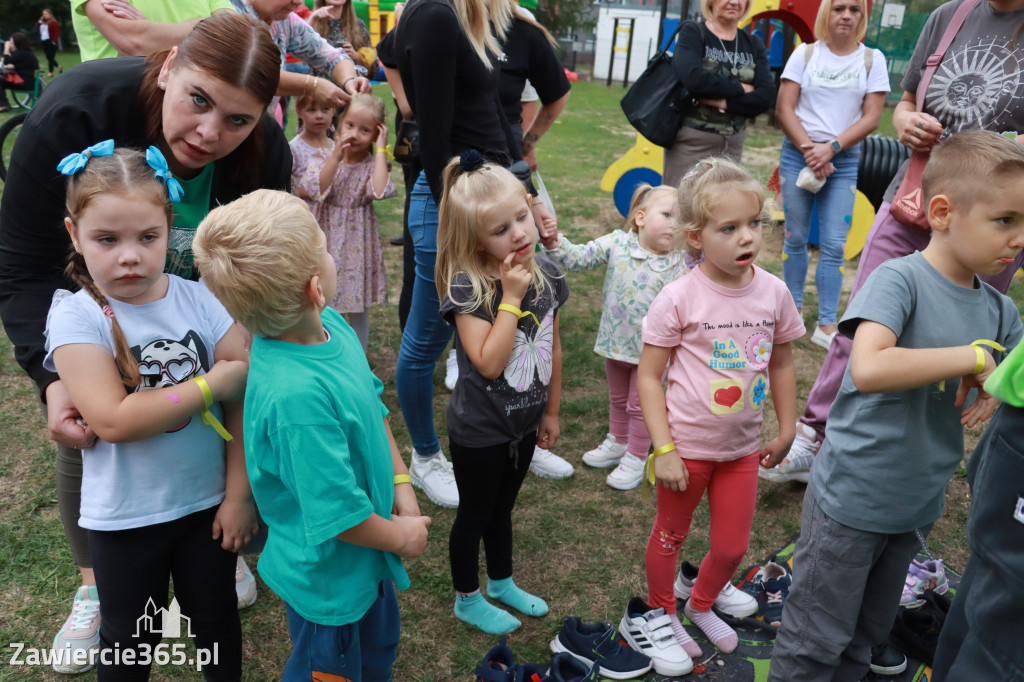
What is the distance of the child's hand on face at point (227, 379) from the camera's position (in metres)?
1.78


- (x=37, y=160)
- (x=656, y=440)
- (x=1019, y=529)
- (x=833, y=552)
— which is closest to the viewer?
(x=1019, y=529)

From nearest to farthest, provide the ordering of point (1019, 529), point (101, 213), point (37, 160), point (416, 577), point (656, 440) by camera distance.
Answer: point (1019, 529) → point (101, 213) → point (37, 160) → point (656, 440) → point (416, 577)

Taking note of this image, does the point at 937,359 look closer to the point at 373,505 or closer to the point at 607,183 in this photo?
the point at 373,505

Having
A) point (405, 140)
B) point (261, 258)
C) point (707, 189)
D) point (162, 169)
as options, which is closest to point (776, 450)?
point (707, 189)

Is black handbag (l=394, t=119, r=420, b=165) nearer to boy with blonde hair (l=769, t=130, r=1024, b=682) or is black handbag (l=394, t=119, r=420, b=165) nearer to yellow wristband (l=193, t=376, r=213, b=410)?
yellow wristband (l=193, t=376, r=213, b=410)

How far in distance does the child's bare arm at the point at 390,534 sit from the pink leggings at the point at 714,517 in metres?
0.89

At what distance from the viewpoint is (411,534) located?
1739 mm

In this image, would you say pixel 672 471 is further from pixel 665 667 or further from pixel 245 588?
pixel 245 588

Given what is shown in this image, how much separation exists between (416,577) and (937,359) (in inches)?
74.1

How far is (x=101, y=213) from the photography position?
1662mm

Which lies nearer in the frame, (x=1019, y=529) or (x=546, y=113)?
(x=1019, y=529)

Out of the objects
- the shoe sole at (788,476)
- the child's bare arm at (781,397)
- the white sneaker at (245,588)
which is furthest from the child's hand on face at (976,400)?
the white sneaker at (245,588)

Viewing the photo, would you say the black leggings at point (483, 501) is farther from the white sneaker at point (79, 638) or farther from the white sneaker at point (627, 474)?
the white sneaker at point (79, 638)

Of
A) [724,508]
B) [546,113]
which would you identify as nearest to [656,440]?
[724,508]
